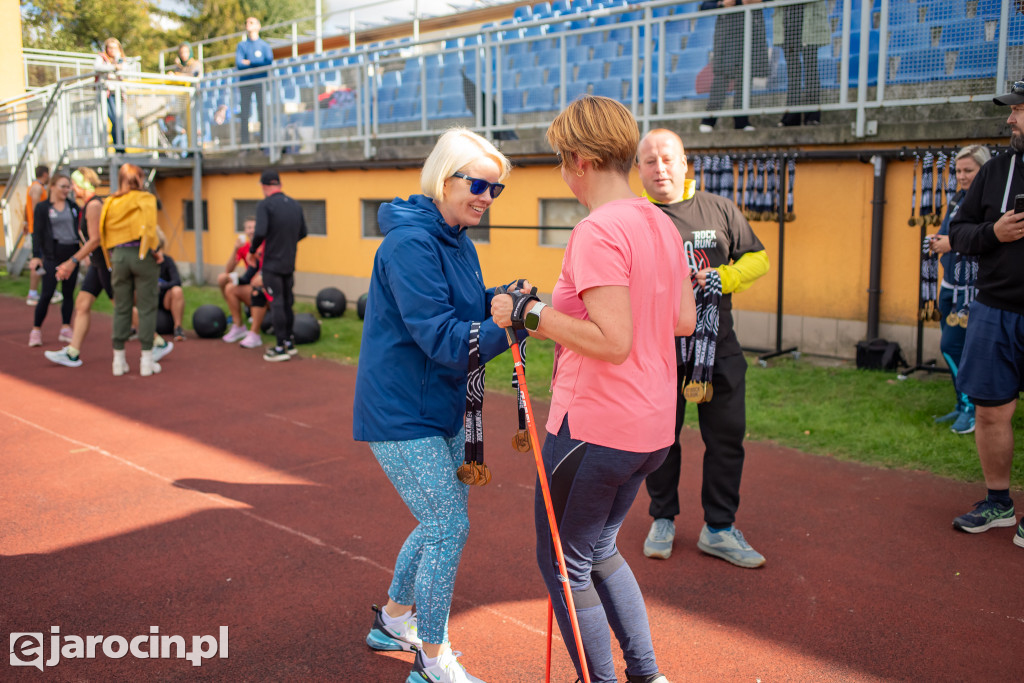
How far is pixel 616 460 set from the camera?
103 inches

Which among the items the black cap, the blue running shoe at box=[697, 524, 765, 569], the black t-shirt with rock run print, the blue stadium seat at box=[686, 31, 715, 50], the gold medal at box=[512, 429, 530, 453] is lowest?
the blue running shoe at box=[697, 524, 765, 569]

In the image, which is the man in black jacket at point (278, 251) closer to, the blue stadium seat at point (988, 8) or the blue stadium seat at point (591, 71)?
the blue stadium seat at point (591, 71)

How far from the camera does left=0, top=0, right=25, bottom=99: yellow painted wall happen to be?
26641 mm

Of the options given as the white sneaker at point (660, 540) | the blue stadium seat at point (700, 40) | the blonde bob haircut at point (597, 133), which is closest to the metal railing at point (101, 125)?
the blue stadium seat at point (700, 40)

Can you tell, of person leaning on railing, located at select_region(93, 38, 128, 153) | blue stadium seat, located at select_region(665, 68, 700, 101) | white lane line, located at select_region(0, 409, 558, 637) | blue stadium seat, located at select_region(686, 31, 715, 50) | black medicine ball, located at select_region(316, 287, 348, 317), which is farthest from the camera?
person leaning on railing, located at select_region(93, 38, 128, 153)

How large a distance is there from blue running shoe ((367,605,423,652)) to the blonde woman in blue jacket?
34 centimetres

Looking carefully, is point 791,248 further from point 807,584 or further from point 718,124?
point 807,584

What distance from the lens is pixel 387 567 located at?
14.3 ft

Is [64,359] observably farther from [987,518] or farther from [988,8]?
[988,8]

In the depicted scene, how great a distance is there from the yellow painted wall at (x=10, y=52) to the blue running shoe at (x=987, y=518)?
29753 mm

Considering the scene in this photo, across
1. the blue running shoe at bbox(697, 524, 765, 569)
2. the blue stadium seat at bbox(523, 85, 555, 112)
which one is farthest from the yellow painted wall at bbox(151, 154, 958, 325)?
the blue running shoe at bbox(697, 524, 765, 569)

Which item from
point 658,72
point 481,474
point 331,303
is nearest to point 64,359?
point 331,303

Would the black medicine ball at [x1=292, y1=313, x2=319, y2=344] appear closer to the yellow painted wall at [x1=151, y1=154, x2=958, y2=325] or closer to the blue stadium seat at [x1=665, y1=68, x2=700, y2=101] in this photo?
the yellow painted wall at [x1=151, y1=154, x2=958, y2=325]

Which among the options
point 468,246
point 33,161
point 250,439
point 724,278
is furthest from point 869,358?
point 33,161
